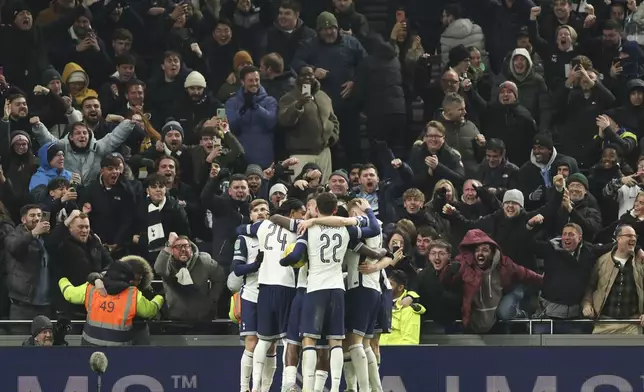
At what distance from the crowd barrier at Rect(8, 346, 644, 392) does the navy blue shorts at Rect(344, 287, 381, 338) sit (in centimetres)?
166

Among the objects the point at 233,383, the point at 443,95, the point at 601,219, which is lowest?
the point at 233,383

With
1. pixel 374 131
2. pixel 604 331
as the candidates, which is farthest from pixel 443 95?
pixel 604 331

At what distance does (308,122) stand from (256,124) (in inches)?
27.4

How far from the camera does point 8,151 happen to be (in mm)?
25266

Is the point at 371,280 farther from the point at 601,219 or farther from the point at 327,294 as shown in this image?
the point at 601,219

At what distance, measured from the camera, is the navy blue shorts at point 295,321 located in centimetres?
2059

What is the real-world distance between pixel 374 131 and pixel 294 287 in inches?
242

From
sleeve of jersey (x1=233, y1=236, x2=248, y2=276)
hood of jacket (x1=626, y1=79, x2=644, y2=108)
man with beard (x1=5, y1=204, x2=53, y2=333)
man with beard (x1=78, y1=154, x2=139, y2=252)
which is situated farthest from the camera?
hood of jacket (x1=626, y1=79, x2=644, y2=108)

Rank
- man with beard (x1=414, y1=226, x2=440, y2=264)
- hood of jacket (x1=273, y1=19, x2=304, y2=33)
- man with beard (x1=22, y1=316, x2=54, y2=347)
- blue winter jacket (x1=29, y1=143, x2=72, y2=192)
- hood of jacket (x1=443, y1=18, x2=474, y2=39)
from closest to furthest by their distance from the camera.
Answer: man with beard (x1=22, y1=316, x2=54, y2=347) < man with beard (x1=414, y1=226, x2=440, y2=264) < blue winter jacket (x1=29, y1=143, x2=72, y2=192) < hood of jacket (x1=273, y1=19, x2=304, y2=33) < hood of jacket (x1=443, y1=18, x2=474, y2=39)

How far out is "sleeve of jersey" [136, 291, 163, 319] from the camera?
22656 mm

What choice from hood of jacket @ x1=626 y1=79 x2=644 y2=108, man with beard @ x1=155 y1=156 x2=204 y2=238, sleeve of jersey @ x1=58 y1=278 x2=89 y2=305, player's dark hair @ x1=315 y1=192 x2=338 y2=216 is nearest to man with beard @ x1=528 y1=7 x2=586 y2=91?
hood of jacket @ x1=626 y1=79 x2=644 y2=108

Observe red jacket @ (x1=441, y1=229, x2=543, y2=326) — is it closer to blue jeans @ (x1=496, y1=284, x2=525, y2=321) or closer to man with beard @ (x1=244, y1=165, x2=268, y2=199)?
blue jeans @ (x1=496, y1=284, x2=525, y2=321)

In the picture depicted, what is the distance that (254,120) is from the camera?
25.9 m

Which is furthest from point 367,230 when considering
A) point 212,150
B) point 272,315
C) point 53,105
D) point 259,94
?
point 53,105
